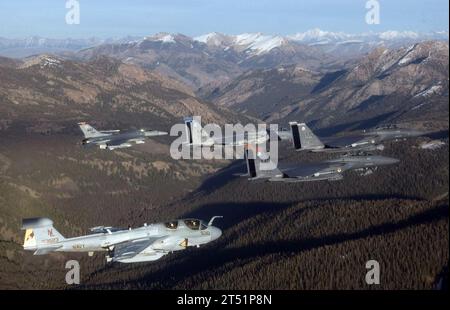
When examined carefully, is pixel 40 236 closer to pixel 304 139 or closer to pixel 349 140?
pixel 304 139

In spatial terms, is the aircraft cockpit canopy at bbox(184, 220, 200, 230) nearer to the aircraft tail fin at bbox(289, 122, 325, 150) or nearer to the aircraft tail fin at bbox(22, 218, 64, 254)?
the aircraft tail fin at bbox(22, 218, 64, 254)

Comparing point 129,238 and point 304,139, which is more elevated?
point 304,139

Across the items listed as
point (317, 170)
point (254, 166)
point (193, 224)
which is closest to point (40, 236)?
point (193, 224)

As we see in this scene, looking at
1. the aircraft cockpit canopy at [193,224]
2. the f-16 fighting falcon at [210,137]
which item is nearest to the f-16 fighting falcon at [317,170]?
the f-16 fighting falcon at [210,137]

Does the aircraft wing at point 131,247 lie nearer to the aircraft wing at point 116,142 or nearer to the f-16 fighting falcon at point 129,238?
the f-16 fighting falcon at point 129,238
